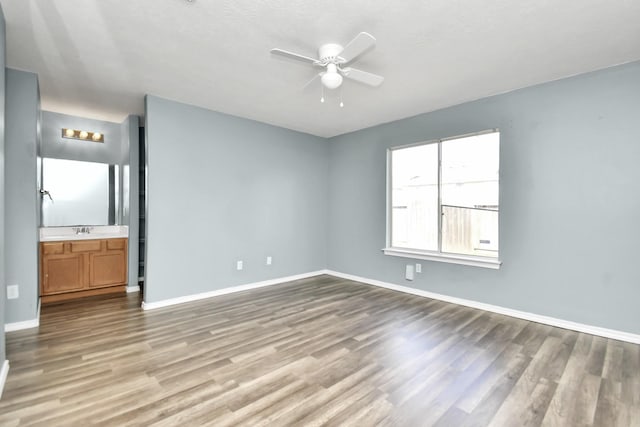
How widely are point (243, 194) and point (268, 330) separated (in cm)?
226

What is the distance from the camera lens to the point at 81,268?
4109 millimetres

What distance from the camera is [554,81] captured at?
319 centimetres

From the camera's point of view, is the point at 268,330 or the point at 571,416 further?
the point at 268,330

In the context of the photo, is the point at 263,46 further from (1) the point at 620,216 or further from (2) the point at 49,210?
(2) the point at 49,210

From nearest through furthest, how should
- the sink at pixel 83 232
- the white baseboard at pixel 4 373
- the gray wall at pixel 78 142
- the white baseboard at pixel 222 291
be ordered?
the white baseboard at pixel 4 373 < the white baseboard at pixel 222 291 < the sink at pixel 83 232 < the gray wall at pixel 78 142

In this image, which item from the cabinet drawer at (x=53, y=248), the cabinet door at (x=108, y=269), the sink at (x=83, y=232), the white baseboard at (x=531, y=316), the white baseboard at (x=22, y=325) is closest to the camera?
the white baseboard at (x=531, y=316)

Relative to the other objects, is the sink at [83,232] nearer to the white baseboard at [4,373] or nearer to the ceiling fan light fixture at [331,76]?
the white baseboard at [4,373]

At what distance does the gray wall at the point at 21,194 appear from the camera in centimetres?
297

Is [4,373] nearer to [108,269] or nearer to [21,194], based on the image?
[21,194]

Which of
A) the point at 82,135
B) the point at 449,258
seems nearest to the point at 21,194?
the point at 82,135

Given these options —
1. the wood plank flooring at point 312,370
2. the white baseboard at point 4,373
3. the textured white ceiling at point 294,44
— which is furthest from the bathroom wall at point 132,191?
the white baseboard at point 4,373

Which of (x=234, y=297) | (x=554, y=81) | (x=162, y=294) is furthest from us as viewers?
(x=234, y=297)

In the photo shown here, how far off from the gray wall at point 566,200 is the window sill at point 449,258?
101 mm

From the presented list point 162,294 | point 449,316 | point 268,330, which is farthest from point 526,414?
point 162,294
